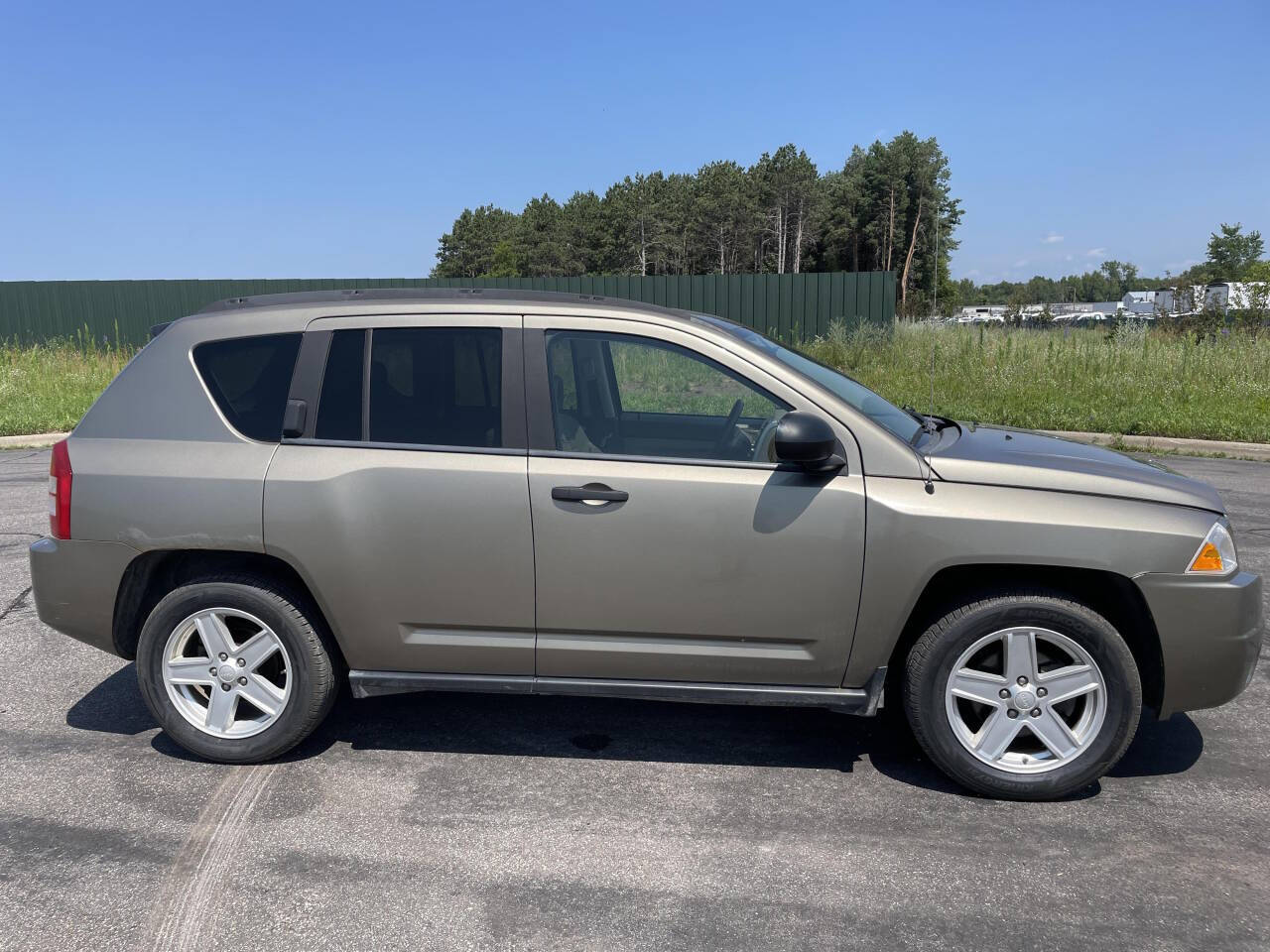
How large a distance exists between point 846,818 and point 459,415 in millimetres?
2078

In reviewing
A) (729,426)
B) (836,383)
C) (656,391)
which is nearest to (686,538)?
(729,426)

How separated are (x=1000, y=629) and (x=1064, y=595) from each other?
0.28 metres

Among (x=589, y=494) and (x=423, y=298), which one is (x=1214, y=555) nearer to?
(x=589, y=494)

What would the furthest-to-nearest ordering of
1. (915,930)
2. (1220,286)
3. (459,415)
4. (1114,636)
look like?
(1220,286) → (459,415) → (1114,636) → (915,930)

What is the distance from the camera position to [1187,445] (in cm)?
1209

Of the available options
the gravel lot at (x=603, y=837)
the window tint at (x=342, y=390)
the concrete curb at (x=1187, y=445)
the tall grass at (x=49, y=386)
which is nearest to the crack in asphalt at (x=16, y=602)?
the gravel lot at (x=603, y=837)

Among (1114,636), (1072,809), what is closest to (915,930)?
(1072,809)

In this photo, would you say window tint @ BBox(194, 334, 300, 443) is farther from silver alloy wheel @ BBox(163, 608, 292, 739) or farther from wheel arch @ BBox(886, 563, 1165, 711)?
wheel arch @ BBox(886, 563, 1165, 711)

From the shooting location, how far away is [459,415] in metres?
3.92

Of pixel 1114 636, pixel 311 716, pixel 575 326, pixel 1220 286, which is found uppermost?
pixel 1220 286

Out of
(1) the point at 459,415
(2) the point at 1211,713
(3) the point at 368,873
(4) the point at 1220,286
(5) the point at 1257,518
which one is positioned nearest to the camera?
(3) the point at 368,873

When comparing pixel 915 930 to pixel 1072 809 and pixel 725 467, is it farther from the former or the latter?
pixel 725 467

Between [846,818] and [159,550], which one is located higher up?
[159,550]

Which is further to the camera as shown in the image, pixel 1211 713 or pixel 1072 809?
pixel 1211 713
